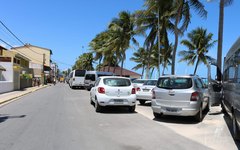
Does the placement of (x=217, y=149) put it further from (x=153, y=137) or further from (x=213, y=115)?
(x=213, y=115)

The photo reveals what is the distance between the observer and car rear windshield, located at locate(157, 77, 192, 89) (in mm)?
10967

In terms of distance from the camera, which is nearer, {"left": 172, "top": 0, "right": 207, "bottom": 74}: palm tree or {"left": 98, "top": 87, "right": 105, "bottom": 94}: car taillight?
{"left": 98, "top": 87, "right": 105, "bottom": 94}: car taillight

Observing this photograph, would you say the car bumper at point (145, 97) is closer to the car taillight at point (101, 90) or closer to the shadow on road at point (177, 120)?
the car taillight at point (101, 90)

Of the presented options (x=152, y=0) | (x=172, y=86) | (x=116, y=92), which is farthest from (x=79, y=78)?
(x=172, y=86)

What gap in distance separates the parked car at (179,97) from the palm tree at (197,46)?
3265cm

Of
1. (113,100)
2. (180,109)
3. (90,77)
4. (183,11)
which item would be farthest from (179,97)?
(90,77)

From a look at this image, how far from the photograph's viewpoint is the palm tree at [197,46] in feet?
143

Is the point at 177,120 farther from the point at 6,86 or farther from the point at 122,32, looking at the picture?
the point at 122,32

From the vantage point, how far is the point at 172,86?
11.2 metres

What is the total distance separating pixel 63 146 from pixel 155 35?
29522 millimetres

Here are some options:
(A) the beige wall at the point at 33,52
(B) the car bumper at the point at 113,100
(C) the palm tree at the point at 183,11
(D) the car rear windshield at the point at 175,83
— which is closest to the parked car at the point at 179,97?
(D) the car rear windshield at the point at 175,83

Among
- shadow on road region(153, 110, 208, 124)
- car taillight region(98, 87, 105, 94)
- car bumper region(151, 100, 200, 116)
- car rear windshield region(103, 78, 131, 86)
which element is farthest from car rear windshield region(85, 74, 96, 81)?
car bumper region(151, 100, 200, 116)

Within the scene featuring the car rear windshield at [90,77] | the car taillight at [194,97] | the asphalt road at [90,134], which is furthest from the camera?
the car rear windshield at [90,77]

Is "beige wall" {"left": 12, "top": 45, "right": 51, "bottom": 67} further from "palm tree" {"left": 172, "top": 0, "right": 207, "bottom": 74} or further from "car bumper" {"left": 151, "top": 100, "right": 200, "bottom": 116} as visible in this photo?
"car bumper" {"left": 151, "top": 100, "right": 200, "bottom": 116}
